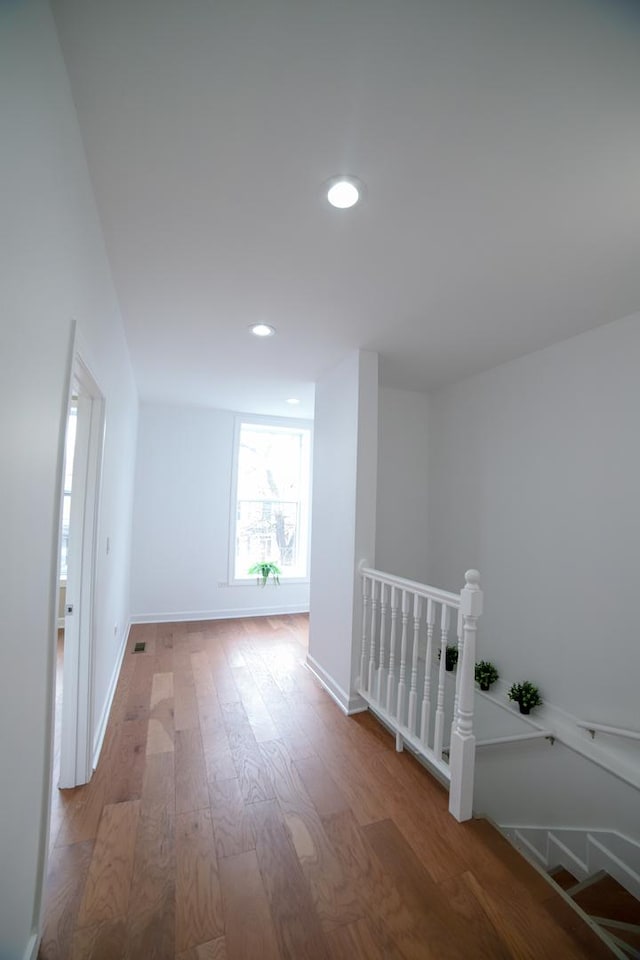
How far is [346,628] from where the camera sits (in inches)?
109

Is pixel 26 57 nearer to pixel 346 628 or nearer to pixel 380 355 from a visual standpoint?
pixel 380 355

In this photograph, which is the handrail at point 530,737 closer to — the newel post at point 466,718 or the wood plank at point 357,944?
the newel post at point 466,718

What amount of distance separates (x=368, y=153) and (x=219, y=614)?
15.1 ft

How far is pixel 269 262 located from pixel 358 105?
800mm

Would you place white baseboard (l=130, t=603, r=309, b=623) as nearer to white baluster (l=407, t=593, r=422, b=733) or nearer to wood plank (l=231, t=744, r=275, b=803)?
wood plank (l=231, t=744, r=275, b=803)

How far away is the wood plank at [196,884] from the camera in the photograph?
127cm

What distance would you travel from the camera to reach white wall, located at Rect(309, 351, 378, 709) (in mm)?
2736

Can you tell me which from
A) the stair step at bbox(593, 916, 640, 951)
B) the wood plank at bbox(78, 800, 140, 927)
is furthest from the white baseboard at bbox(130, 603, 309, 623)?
the stair step at bbox(593, 916, 640, 951)

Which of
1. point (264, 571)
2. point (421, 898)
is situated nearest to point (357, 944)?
point (421, 898)

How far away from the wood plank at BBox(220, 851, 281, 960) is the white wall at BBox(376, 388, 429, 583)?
94.0 inches

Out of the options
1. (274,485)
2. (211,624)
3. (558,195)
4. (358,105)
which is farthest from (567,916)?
(274,485)

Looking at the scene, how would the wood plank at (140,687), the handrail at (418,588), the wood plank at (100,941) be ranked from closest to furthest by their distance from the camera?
the wood plank at (100,941) < the handrail at (418,588) < the wood plank at (140,687)

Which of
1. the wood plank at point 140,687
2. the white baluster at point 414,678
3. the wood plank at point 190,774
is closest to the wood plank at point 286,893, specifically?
the wood plank at point 190,774

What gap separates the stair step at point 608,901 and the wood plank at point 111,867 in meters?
2.27
